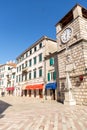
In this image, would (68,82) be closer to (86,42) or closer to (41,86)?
(86,42)

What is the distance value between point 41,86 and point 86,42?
39.4 feet

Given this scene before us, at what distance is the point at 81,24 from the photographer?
14.8 metres

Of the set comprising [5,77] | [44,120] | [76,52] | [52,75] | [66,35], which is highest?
[66,35]

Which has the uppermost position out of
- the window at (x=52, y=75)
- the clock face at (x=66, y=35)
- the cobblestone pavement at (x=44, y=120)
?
the clock face at (x=66, y=35)

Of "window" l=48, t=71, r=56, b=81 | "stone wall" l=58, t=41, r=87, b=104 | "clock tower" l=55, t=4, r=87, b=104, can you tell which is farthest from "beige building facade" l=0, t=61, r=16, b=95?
"stone wall" l=58, t=41, r=87, b=104

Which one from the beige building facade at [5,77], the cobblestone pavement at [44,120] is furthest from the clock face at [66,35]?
the beige building facade at [5,77]

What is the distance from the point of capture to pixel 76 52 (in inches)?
579

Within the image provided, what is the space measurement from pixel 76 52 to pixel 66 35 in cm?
344

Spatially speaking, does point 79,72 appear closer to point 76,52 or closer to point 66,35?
point 76,52

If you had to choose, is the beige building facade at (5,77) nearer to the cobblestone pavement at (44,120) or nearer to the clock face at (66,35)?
the clock face at (66,35)

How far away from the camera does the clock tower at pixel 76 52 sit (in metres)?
13.5


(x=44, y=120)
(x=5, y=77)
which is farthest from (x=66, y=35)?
(x=5, y=77)

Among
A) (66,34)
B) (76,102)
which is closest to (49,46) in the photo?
(66,34)

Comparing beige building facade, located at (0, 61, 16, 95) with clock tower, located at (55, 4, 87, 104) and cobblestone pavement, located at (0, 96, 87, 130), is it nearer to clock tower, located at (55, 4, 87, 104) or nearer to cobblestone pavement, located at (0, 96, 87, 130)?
clock tower, located at (55, 4, 87, 104)
